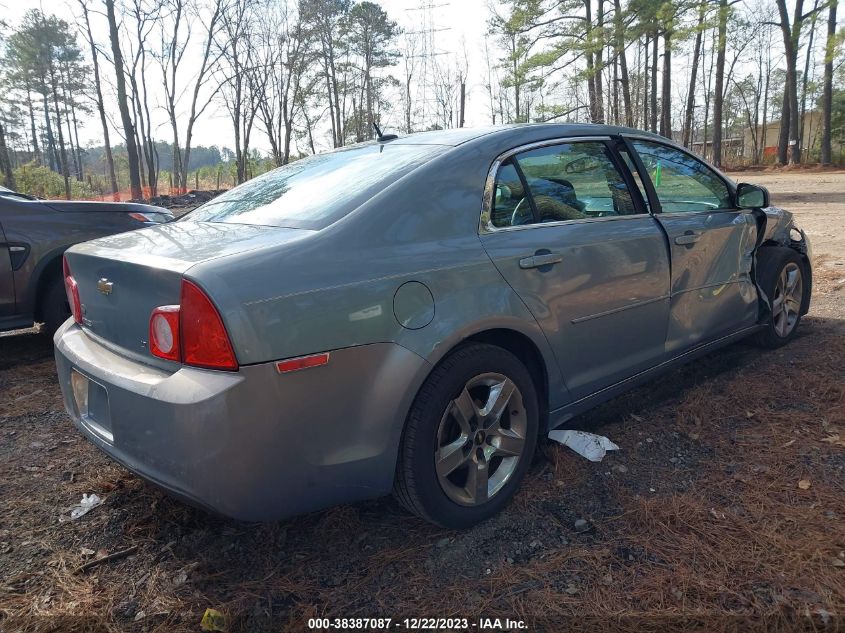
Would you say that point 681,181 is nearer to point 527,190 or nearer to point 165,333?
point 527,190

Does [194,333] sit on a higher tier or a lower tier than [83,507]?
higher

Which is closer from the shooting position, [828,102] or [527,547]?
[527,547]

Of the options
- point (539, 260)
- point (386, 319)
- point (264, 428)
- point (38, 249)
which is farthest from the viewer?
point (38, 249)

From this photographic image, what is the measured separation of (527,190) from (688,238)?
1142 mm

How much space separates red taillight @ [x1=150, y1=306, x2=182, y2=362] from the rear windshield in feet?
1.85

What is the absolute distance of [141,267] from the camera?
6.82ft

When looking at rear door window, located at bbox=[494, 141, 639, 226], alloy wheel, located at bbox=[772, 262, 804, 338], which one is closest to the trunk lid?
rear door window, located at bbox=[494, 141, 639, 226]

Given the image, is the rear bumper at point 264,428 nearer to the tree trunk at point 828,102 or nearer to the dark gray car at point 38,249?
the dark gray car at point 38,249

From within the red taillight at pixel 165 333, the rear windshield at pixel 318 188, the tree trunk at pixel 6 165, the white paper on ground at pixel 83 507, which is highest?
A: the tree trunk at pixel 6 165

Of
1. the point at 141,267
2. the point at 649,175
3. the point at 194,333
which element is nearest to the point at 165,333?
the point at 194,333

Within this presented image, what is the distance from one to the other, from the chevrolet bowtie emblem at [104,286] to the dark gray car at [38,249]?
2.81 metres

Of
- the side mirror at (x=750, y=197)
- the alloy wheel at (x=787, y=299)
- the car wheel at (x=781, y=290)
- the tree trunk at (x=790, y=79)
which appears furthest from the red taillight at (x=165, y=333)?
the tree trunk at (x=790, y=79)

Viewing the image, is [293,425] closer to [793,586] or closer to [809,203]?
[793,586]

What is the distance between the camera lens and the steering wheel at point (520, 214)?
8.59ft
